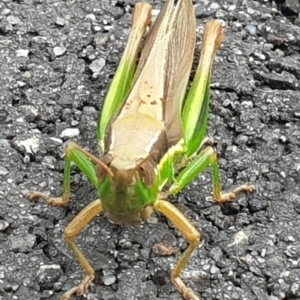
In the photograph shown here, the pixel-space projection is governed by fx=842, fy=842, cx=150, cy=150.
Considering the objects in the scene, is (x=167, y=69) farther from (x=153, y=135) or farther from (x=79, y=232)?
(x=79, y=232)

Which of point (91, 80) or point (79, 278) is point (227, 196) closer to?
point (79, 278)

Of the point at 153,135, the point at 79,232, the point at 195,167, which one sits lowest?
the point at 79,232

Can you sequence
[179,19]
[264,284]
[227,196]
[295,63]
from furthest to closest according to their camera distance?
[295,63], [179,19], [227,196], [264,284]

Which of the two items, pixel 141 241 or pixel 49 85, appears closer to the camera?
pixel 141 241

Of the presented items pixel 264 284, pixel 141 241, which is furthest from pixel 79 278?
pixel 264 284

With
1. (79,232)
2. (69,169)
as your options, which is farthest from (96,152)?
(79,232)

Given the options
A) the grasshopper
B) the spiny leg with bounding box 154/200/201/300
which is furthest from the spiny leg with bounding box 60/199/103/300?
the spiny leg with bounding box 154/200/201/300

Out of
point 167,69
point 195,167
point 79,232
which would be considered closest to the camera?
point 79,232
